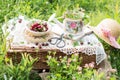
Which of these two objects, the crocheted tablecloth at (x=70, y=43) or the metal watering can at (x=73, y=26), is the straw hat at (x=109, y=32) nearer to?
the crocheted tablecloth at (x=70, y=43)

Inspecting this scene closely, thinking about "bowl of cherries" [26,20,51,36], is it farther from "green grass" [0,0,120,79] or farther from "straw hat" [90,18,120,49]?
"green grass" [0,0,120,79]

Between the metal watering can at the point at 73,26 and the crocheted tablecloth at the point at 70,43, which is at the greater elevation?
the metal watering can at the point at 73,26

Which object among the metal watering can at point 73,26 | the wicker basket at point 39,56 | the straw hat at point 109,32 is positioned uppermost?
the metal watering can at point 73,26

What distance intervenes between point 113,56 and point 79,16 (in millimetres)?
643

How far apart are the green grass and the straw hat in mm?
210

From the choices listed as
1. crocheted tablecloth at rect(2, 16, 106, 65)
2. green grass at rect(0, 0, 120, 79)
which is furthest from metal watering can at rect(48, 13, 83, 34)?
green grass at rect(0, 0, 120, 79)

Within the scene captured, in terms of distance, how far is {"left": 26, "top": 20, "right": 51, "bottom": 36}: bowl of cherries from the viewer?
135 inches

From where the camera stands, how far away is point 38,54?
341 centimetres

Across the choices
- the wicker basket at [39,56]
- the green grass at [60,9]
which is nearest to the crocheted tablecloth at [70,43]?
the wicker basket at [39,56]

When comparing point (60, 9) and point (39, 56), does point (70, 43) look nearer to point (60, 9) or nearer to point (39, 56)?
point (39, 56)

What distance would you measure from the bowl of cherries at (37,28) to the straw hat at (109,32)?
0.55 m

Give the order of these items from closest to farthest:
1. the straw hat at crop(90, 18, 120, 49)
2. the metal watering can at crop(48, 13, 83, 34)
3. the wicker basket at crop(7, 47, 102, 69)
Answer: the wicker basket at crop(7, 47, 102, 69), the metal watering can at crop(48, 13, 83, 34), the straw hat at crop(90, 18, 120, 49)

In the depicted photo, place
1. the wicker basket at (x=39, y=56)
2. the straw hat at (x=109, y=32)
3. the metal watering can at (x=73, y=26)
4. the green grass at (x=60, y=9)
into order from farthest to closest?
1. the green grass at (x=60, y=9)
2. the straw hat at (x=109, y=32)
3. the metal watering can at (x=73, y=26)
4. the wicker basket at (x=39, y=56)

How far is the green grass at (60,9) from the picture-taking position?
14.2ft
